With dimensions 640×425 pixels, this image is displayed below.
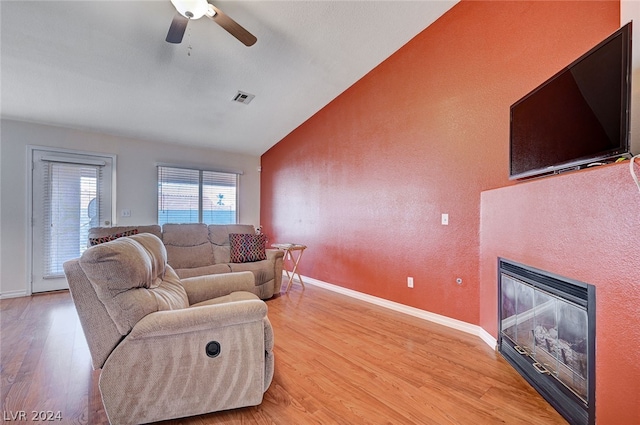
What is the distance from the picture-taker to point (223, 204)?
212 inches

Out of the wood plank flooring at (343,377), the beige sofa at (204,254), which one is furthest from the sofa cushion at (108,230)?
the wood plank flooring at (343,377)

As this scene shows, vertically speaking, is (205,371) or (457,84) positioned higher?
(457,84)

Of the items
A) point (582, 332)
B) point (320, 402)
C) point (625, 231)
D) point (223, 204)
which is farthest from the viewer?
point (223, 204)

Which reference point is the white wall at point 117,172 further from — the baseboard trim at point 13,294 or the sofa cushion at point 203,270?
the sofa cushion at point 203,270

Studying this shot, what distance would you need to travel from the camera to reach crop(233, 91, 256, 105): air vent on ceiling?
3.62 m

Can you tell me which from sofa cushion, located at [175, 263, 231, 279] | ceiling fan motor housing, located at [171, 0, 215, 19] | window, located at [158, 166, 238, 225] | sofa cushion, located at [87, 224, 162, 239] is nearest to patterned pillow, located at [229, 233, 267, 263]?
sofa cushion, located at [175, 263, 231, 279]

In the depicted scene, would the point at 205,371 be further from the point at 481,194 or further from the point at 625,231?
the point at 481,194

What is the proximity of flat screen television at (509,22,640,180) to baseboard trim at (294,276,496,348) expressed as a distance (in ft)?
4.69

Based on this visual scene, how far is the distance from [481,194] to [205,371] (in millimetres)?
2550

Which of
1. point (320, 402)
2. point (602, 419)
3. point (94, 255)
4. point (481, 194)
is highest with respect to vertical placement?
point (481, 194)

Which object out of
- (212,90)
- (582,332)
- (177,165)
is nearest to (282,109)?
(212,90)

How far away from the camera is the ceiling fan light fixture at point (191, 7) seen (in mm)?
1832

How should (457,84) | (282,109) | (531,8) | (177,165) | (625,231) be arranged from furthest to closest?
(177,165) < (282,109) < (457,84) < (531,8) < (625,231)

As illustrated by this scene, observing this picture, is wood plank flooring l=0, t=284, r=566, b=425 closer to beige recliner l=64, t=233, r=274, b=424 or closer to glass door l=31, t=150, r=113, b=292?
beige recliner l=64, t=233, r=274, b=424
